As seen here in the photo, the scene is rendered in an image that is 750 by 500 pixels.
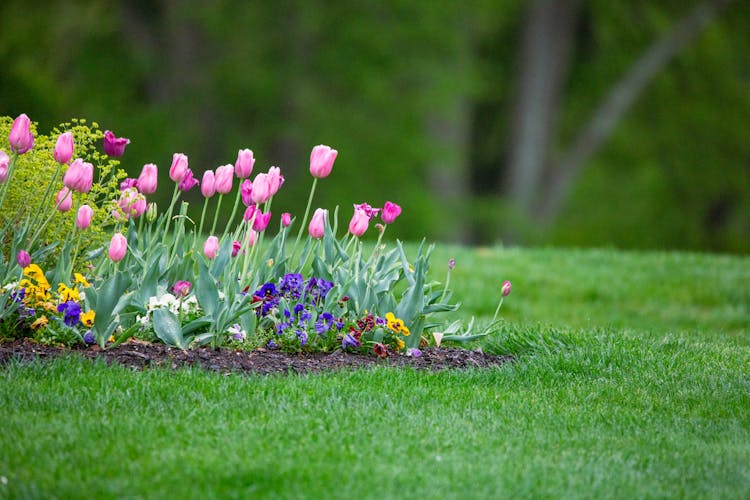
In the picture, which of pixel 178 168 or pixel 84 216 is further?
pixel 178 168

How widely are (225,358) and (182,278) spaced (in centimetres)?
73

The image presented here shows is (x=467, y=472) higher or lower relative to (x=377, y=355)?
lower

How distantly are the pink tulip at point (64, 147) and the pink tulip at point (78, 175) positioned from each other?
0.07 m

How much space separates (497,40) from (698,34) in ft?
16.7

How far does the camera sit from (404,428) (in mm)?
4094

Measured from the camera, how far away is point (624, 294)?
30.4 feet

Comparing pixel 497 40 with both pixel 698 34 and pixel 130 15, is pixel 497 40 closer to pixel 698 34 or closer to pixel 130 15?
pixel 698 34

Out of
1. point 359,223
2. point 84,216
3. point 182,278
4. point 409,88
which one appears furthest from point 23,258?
point 409,88

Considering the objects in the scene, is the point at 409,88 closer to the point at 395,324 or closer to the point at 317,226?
the point at 317,226

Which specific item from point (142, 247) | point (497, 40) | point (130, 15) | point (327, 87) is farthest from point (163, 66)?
point (142, 247)

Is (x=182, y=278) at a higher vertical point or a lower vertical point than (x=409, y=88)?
lower

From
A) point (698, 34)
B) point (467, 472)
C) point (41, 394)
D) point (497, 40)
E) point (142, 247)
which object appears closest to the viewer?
point (467, 472)

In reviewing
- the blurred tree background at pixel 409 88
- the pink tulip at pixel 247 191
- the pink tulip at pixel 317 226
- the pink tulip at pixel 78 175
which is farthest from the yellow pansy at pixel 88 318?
the blurred tree background at pixel 409 88

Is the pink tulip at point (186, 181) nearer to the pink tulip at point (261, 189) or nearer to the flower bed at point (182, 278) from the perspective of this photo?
the flower bed at point (182, 278)
